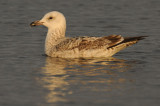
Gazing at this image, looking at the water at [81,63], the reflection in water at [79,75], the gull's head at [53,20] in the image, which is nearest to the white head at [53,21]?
the gull's head at [53,20]

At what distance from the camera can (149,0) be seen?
2492 centimetres

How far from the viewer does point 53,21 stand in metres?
15.7

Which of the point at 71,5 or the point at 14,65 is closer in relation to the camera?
the point at 14,65

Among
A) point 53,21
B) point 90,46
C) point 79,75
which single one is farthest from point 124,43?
point 79,75

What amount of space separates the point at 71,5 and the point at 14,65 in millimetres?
11017

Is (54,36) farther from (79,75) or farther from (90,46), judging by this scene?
(79,75)

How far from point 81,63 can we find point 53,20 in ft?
7.63

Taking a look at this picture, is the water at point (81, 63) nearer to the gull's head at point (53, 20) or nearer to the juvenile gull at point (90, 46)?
the juvenile gull at point (90, 46)

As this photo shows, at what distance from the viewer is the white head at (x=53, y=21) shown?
1563 centimetres

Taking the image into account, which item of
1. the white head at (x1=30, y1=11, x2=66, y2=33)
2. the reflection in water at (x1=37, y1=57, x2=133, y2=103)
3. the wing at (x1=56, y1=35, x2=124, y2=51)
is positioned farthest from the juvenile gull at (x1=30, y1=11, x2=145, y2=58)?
the white head at (x1=30, y1=11, x2=66, y2=33)

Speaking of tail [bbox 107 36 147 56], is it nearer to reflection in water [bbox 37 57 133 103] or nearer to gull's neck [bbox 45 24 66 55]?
reflection in water [bbox 37 57 133 103]

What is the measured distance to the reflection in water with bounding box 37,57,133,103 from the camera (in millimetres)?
10859

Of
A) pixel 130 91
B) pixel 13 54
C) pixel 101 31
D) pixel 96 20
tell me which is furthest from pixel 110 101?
pixel 96 20

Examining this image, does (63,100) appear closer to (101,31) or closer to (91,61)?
(91,61)
